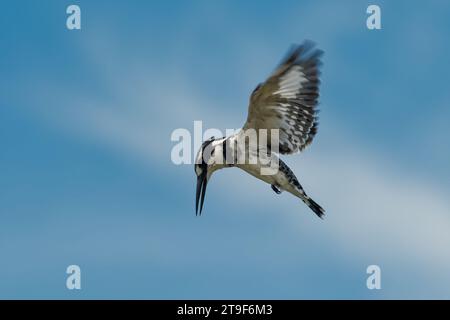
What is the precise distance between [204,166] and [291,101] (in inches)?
68.4

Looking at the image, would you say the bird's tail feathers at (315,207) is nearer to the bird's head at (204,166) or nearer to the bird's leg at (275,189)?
the bird's leg at (275,189)

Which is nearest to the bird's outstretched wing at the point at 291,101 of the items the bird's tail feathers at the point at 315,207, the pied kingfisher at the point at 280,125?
the pied kingfisher at the point at 280,125

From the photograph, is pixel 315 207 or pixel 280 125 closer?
pixel 280 125

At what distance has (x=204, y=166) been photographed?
12438mm

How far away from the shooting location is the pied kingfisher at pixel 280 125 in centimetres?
1134

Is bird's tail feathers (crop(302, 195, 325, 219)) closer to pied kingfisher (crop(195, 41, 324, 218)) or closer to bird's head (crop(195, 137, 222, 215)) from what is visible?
pied kingfisher (crop(195, 41, 324, 218))

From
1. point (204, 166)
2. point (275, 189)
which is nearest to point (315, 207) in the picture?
point (275, 189)

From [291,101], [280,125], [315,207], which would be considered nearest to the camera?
[291,101]

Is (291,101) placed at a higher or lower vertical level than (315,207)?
higher

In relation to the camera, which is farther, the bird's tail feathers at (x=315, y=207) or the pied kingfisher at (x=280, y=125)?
the bird's tail feathers at (x=315, y=207)

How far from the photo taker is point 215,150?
1227cm

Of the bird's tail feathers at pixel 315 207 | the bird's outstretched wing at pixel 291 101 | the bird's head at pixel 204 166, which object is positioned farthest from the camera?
the bird's tail feathers at pixel 315 207

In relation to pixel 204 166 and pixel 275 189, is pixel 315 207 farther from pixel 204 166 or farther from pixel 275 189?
pixel 204 166

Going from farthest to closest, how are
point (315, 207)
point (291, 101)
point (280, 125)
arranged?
1. point (315, 207)
2. point (280, 125)
3. point (291, 101)
